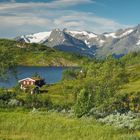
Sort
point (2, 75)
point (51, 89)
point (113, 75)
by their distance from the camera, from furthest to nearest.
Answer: point (51, 89)
point (113, 75)
point (2, 75)

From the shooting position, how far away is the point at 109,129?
27.2 metres

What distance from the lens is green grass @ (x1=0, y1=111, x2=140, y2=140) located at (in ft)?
78.6

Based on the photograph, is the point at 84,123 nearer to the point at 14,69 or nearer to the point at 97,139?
the point at 97,139

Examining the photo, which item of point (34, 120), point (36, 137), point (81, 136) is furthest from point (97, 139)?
point (34, 120)

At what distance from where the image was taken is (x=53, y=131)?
1025 inches

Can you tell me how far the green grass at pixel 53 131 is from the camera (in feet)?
78.6

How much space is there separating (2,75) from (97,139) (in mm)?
48901

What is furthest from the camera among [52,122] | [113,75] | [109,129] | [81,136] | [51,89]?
[51,89]

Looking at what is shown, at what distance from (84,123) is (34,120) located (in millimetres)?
3780

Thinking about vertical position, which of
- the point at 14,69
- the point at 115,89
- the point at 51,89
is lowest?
the point at 51,89

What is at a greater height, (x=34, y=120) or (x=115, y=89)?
(x=34, y=120)

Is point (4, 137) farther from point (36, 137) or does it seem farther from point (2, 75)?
point (2, 75)

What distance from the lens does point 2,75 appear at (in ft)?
231

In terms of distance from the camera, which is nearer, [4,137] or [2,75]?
[4,137]
